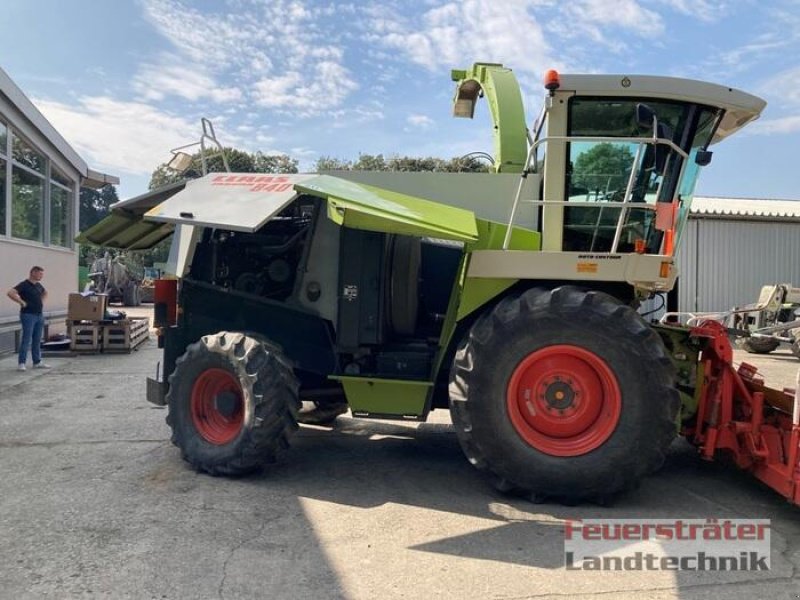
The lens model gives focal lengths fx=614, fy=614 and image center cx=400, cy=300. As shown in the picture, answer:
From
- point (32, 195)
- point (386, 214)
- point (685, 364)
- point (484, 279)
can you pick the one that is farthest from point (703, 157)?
point (32, 195)

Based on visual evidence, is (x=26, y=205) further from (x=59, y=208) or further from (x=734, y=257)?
(x=734, y=257)

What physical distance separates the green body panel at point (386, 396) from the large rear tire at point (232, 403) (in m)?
0.46

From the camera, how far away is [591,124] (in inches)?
179

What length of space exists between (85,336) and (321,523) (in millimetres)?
9634

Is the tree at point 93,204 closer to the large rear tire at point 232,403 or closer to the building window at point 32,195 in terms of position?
the building window at point 32,195

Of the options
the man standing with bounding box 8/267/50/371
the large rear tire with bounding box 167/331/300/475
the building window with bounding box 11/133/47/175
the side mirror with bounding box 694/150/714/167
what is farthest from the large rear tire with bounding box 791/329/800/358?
the building window with bounding box 11/133/47/175

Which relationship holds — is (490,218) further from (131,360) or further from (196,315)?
(131,360)

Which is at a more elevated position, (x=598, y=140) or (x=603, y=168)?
(x=598, y=140)

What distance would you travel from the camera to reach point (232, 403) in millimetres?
4906

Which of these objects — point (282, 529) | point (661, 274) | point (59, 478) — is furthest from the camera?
point (59, 478)

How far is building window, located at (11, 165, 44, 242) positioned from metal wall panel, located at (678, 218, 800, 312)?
16674 mm

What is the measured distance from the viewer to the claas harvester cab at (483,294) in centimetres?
423

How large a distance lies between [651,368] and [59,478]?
174 inches

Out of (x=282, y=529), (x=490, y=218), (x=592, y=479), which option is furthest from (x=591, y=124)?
(x=282, y=529)
